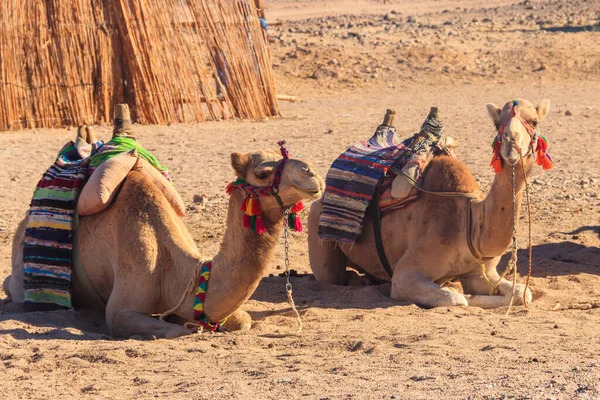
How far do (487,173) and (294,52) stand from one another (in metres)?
12.4

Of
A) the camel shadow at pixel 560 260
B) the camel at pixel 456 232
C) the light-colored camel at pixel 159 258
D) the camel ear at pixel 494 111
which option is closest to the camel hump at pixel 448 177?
the camel at pixel 456 232

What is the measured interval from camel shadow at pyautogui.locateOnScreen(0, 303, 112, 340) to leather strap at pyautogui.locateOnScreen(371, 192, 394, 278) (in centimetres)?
219

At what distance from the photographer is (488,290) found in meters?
7.98

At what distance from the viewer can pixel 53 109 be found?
16.4 m

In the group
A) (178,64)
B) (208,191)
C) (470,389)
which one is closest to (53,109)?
(178,64)

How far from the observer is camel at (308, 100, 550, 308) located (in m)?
7.13

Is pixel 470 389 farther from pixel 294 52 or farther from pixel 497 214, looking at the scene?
pixel 294 52

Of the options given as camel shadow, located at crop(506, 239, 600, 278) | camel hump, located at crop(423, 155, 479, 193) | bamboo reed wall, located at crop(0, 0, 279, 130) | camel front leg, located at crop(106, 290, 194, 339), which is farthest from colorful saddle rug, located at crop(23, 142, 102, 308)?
bamboo reed wall, located at crop(0, 0, 279, 130)

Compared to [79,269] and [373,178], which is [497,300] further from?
[79,269]

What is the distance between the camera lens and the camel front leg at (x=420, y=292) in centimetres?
759

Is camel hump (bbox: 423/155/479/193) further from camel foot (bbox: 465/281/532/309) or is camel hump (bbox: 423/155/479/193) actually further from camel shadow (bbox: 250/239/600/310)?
camel shadow (bbox: 250/239/600/310)

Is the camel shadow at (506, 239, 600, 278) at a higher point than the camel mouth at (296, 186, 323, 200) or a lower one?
lower

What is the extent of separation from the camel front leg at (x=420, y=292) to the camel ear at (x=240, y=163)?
2.02 metres

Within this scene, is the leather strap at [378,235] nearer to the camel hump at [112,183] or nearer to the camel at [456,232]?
the camel at [456,232]
